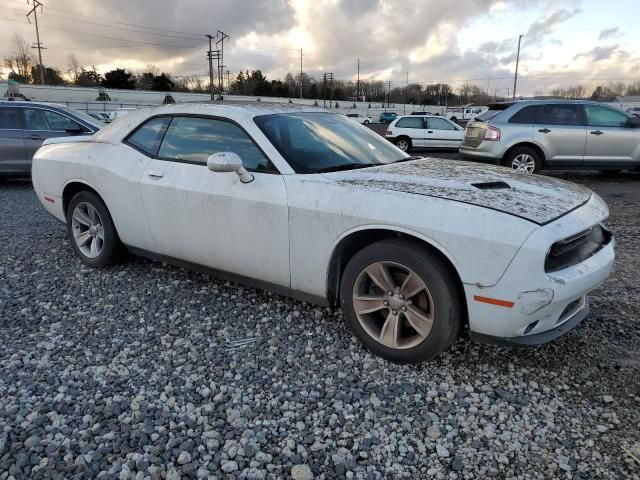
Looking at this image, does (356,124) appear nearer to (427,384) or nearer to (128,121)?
(128,121)

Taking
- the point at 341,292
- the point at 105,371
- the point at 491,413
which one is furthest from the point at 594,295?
the point at 105,371

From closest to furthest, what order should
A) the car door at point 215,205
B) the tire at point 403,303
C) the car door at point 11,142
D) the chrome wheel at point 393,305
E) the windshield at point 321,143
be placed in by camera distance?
the tire at point 403,303
the chrome wheel at point 393,305
the car door at point 215,205
the windshield at point 321,143
the car door at point 11,142

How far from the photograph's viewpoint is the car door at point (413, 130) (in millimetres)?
16469

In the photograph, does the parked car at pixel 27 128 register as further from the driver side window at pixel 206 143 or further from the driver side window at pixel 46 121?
the driver side window at pixel 206 143

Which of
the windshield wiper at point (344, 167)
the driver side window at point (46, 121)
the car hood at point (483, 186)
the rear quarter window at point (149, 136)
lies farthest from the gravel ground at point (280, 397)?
the driver side window at point (46, 121)

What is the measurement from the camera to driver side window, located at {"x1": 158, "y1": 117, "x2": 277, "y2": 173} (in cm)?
328

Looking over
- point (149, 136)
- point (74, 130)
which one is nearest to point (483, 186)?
point (149, 136)

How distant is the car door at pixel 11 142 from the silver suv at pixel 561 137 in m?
8.78

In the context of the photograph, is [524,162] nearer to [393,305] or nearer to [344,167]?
[344,167]

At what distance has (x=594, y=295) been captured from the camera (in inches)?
148

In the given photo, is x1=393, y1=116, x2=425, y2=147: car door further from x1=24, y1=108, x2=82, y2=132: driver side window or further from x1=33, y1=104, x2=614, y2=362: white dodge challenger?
x1=33, y1=104, x2=614, y2=362: white dodge challenger

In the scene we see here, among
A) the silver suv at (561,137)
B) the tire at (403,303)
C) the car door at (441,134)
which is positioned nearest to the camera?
the tire at (403,303)

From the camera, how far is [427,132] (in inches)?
647

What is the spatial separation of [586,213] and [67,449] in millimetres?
2958
